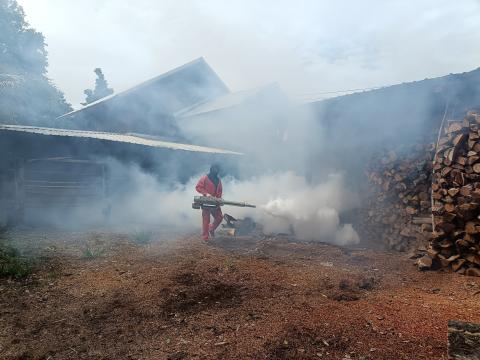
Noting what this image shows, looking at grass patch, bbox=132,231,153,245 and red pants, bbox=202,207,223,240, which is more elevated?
red pants, bbox=202,207,223,240

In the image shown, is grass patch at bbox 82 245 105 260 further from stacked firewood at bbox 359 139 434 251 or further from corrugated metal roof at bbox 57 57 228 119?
corrugated metal roof at bbox 57 57 228 119

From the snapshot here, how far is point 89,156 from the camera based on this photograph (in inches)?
421

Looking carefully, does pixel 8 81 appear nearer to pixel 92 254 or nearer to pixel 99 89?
pixel 92 254

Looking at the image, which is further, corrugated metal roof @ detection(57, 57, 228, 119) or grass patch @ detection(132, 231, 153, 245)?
corrugated metal roof @ detection(57, 57, 228, 119)

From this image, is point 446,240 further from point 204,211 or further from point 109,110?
point 109,110

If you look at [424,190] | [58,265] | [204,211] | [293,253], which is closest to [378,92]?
[424,190]

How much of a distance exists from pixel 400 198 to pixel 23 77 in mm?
21082

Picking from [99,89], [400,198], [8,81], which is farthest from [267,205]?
[99,89]

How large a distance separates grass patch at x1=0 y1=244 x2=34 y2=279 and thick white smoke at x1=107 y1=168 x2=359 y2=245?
4.29 m

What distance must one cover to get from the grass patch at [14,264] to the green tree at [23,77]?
47.1 ft

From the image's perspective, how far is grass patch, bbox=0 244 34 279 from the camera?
15.8ft

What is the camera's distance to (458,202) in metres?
5.14

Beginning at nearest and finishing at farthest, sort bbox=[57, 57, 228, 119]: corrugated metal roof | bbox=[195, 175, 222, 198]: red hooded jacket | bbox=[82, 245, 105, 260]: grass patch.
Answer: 1. bbox=[82, 245, 105, 260]: grass patch
2. bbox=[195, 175, 222, 198]: red hooded jacket
3. bbox=[57, 57, 228, 119]: corrugated metal roof

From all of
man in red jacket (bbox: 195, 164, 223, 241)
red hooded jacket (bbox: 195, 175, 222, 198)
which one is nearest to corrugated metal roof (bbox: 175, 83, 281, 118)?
man in red jacket (bbox: 195, 164, 223, 241)
